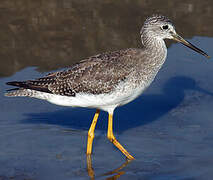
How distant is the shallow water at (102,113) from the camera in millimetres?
8266

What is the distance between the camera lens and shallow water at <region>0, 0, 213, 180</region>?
827 centimetres

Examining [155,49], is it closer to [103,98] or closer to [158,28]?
[158,28]

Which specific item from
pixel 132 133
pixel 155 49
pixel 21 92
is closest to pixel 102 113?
pixel 132 133

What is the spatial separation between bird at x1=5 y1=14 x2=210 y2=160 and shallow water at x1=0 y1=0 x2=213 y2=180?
0.56m

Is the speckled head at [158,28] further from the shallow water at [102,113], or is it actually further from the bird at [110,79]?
the shallow water at [102,113]

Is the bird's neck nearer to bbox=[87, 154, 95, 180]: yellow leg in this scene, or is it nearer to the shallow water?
the shallow water

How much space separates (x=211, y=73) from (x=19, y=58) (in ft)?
15.2

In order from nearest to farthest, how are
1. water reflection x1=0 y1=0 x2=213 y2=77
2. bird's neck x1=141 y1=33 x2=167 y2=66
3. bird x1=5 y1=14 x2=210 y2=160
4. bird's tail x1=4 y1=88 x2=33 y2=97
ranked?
1. bird x1=5 y1=14 x2=210 y2=160
2. bird's neck x1=141 y1=33 x2=167 y2=66
3. bird's tail x1=4 y1=88 x2=33 y2=97
4. water reflection x1=0 y1=0 x2=213 y2=77

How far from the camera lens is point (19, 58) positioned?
1183cm

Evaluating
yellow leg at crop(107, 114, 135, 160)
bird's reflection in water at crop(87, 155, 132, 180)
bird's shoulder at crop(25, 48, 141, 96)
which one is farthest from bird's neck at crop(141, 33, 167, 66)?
bird's reflection in water at crop(87, 155, 132, 180)

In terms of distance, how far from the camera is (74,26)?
517 inches

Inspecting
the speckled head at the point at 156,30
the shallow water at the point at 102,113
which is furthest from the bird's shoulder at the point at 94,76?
the shallow water at the point at 102,113

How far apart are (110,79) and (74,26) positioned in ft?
16.5

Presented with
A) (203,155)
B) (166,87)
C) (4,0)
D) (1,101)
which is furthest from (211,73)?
(4,0)
